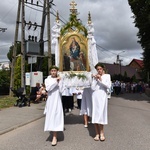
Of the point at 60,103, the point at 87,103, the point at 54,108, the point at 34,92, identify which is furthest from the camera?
the point at 34,92

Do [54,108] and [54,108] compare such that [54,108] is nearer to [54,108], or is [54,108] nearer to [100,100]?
[54,108]

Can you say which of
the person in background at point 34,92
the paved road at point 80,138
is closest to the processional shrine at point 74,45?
the paved road at point 80,138

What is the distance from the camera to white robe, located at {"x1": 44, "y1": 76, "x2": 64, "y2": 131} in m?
6.74

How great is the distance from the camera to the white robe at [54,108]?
6738mm

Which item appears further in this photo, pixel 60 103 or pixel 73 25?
pixel 73 25

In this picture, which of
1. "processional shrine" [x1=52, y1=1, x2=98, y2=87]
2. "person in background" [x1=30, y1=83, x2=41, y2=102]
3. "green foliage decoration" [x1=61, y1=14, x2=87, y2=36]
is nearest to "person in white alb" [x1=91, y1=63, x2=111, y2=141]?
"processional shrine" [x1=52, y1=1, x2=98, y2=87]

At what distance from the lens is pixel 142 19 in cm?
2034

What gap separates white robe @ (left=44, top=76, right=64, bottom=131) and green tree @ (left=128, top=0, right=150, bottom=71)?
14.0 meters

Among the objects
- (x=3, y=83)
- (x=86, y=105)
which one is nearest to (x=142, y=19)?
(x=86, y=105)

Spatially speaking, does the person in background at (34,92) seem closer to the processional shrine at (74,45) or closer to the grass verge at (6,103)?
the grass verge at (6,103)

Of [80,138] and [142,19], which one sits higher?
[142,19]

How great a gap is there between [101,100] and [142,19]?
14748 mm

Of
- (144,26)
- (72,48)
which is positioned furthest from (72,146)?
(144,26)

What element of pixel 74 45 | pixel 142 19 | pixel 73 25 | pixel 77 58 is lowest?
pixel 77 58
